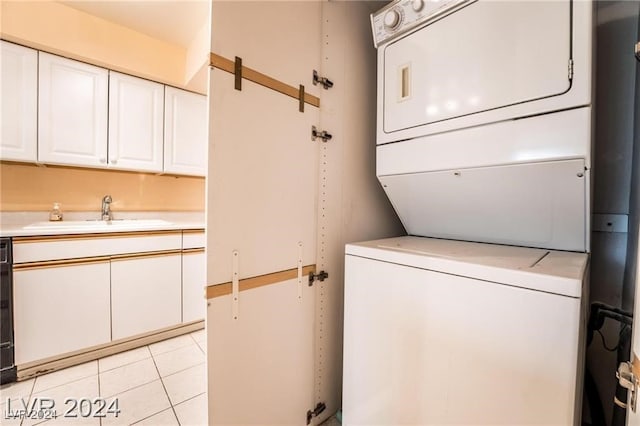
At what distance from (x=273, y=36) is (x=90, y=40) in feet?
7.21

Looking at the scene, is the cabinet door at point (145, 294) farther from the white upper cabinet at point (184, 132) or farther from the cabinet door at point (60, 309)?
the white upper cabinet at point (184, 132)

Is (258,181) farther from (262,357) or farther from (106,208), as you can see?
(106,208)

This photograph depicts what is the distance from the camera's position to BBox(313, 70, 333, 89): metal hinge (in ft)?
4.35

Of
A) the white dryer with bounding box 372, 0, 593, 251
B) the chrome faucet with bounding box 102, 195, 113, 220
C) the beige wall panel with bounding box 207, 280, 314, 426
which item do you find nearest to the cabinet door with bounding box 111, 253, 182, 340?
the chrome faucet with bounding box 102, 195, 113, 220

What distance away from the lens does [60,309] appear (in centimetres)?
185

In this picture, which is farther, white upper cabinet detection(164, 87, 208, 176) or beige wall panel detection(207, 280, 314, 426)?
white upper cabinet detection(164, 87, 208, 176)

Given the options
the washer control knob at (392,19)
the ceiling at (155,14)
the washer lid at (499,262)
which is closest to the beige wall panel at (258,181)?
the washer lid at (499,262)

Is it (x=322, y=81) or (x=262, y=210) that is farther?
(x=322, y=81)

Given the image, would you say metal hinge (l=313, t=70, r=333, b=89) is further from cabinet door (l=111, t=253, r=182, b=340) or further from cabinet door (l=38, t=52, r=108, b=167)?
cabinet door (l=38, t=52, r=108, b=167)

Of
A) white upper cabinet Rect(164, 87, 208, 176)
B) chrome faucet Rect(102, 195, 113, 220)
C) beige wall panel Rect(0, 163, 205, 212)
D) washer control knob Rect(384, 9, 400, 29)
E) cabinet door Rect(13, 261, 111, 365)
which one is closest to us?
washer control knob Rect(384, 9, 400, 29)

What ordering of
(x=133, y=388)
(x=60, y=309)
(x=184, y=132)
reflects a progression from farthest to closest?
(x=184, y=132) < (x=60, y=309) < (x=133, y=388)

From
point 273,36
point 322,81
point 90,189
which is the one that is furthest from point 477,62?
point 90,189

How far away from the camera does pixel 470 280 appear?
86cm

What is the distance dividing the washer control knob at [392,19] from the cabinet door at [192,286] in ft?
7.61
